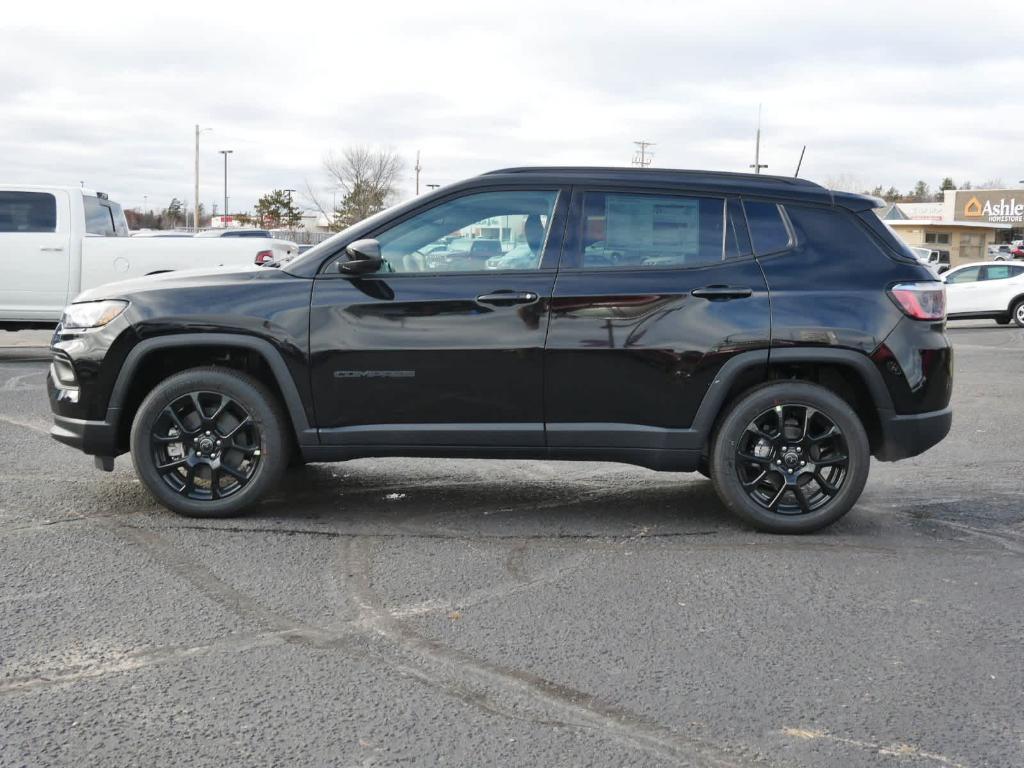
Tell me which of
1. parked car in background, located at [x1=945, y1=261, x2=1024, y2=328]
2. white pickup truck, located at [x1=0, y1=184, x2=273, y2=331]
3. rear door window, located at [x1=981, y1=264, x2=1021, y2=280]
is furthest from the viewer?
rear door window, located at [x1=981, y1=264, x2=1021, y2=280]

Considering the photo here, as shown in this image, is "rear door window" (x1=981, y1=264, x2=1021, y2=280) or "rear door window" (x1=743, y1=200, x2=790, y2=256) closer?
"rear door window" (x1=743, y1=200, x2=790, y2=256)

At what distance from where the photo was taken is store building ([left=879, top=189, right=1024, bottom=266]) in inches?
2766

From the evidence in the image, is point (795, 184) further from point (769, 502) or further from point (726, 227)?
point (769, 502)

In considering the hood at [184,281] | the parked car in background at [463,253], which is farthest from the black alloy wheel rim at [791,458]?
the hood at [184,281]

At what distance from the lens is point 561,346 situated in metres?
5.41

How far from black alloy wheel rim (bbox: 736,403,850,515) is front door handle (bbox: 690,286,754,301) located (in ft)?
1.94

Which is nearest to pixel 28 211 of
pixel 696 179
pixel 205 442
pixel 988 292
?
pixel 205 442

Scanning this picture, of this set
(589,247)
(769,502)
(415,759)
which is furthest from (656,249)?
(415,759)

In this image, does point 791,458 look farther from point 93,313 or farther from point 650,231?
point 93,313

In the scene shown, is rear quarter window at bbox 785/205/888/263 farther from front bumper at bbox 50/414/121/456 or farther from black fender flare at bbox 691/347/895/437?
front bumper at bbox 50/414/121/456

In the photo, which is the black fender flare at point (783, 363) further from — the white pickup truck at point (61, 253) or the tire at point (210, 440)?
the white pickup truck at point (61, 253)

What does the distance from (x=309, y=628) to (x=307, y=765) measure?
108cm

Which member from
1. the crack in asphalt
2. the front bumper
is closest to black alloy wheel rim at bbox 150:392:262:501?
the front bumper

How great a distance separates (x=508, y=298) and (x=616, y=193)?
81cm
